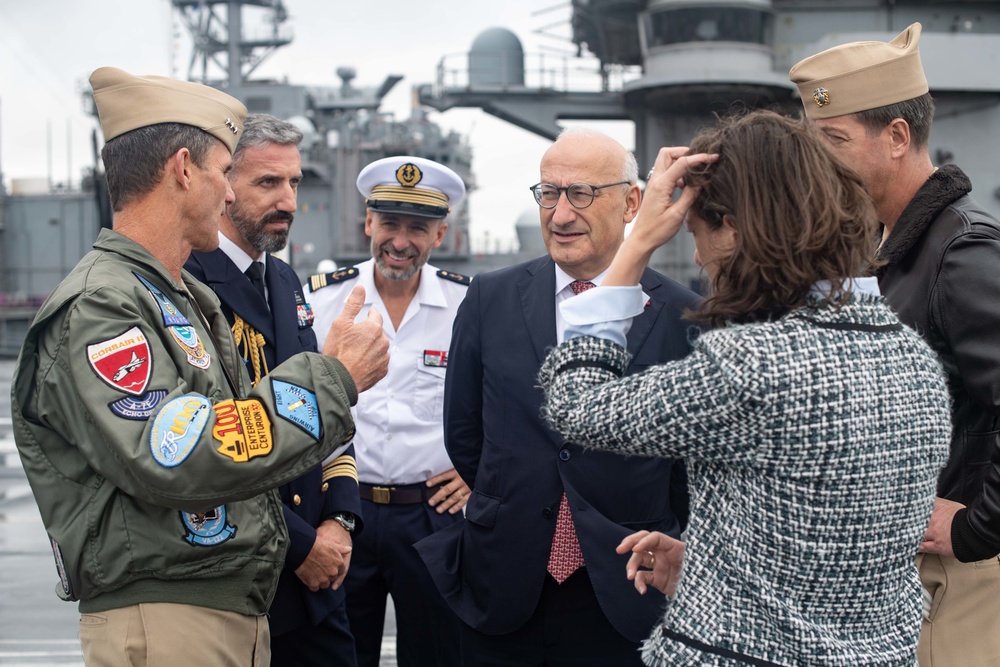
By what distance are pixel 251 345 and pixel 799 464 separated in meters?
1.87

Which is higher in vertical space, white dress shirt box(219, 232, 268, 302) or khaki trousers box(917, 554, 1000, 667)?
white dress shirt box(219, 232, 268, 302)

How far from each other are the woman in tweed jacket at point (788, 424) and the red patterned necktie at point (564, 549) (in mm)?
943

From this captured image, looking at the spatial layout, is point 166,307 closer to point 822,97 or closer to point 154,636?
point 154,636

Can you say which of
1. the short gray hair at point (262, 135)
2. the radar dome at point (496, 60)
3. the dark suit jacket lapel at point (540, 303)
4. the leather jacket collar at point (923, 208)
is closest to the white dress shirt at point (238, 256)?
the short gray hair at point (262, 135)

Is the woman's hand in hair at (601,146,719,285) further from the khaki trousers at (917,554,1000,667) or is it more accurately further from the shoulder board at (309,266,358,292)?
the shoulder board at (309,266,358,292)

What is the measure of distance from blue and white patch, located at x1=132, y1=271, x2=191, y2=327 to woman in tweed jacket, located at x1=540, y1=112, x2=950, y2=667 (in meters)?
0.87

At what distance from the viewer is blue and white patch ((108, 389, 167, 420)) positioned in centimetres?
185

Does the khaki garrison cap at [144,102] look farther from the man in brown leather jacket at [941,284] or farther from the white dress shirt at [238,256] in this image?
the man in brown leather jacket at [941,284]

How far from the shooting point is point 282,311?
3096 mm

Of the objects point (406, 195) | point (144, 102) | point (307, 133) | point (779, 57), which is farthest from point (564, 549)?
point (307, 133)

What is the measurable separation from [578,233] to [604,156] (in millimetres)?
248

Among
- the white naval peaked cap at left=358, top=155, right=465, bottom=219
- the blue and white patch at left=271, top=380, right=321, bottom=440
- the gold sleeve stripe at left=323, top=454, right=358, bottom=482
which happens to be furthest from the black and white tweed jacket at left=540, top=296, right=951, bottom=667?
the white naval peaked cap at left=358, top=155, right=465, bottom=219

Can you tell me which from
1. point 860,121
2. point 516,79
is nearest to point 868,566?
point 860,121

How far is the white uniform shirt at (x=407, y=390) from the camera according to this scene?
12.2 ft
